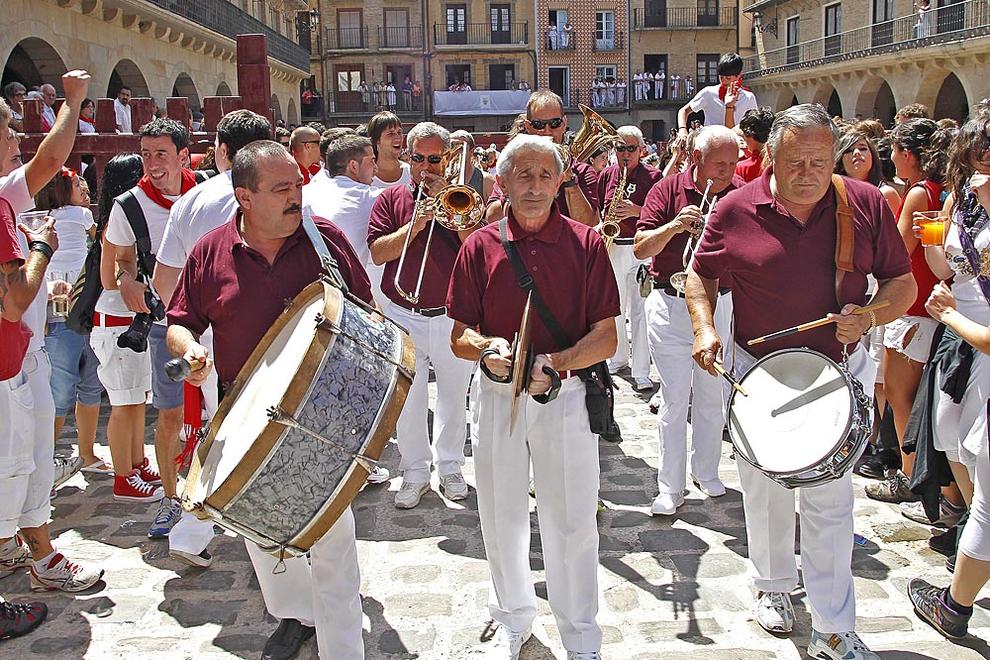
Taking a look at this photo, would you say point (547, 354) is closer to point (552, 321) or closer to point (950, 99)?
point (552, 321)

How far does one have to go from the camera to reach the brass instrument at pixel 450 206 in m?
5.02

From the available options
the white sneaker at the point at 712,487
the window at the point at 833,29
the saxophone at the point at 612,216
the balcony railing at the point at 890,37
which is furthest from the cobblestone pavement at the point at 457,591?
the window at the point at 833,29

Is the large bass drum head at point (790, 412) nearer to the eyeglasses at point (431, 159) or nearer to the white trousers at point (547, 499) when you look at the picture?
the white trousers at point (547, 499)

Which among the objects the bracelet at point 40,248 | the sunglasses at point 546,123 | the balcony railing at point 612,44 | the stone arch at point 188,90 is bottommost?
the bracelet at point 40,248

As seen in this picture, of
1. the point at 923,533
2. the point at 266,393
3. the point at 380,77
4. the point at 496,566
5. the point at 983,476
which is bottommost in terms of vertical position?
the point at 923,533

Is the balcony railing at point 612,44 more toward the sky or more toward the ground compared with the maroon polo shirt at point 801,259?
more toward the sky

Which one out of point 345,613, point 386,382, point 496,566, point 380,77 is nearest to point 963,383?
point 496,566

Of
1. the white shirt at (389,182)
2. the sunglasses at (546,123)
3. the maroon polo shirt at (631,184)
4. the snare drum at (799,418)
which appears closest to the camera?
the snare drum at (799,418)

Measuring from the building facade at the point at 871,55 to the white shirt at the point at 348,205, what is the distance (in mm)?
26224

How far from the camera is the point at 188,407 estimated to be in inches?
203

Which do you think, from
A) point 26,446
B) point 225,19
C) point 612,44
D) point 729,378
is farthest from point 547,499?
point 612,44

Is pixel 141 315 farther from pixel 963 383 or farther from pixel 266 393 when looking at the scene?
pixel 963 383

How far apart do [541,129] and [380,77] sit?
4630 cm

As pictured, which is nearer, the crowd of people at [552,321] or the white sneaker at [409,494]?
the crowd of people at [552,321]
